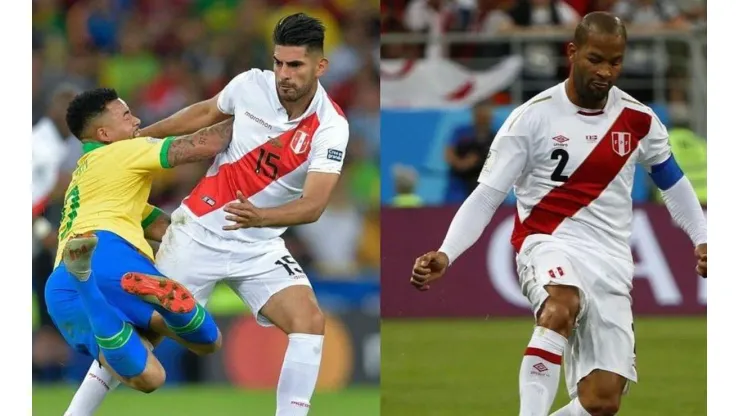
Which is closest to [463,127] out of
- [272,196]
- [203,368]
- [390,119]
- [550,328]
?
[390,119]

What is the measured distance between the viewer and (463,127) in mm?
11328

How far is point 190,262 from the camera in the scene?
6.35 meters

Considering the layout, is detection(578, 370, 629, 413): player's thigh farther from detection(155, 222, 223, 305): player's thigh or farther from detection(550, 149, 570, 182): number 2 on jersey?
detection(155, 222, 223, 305): player's thigh

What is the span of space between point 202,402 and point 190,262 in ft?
8.64

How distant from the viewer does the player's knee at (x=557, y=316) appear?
5469mm

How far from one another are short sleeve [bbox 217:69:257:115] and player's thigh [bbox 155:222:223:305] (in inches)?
24.5

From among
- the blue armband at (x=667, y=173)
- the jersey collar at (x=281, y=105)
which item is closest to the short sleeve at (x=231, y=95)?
the jersey collar at (x=281, y=105)

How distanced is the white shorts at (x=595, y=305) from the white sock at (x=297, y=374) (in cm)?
110

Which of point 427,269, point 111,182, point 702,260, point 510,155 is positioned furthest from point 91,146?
point 702,260

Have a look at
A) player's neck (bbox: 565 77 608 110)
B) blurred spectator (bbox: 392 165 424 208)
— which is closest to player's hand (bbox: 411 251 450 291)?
player's neck (bbox: 565 77 608 110)

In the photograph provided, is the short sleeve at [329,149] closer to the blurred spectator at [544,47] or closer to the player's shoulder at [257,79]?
the player's shoulder at [257,79]

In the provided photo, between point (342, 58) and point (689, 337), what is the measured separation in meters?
3.68

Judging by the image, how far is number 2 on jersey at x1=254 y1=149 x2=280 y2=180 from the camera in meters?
6.34

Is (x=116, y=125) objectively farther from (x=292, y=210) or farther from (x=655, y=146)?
(x=655, y=146)
